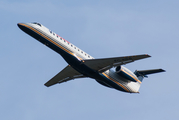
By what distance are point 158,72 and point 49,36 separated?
12.4 m

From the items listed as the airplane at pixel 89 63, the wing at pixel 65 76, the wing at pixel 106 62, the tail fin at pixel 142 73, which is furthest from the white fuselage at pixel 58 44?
the tail fin at pixel 142 73

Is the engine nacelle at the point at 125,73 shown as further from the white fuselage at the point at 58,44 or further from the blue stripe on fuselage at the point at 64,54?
the blue stripe on fuselage at the point at 64,54

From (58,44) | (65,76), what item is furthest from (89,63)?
(65,76)

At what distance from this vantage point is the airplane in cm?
2988

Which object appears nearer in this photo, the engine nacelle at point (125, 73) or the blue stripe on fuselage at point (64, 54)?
the blue stripe on fuselage at point (64, 54)

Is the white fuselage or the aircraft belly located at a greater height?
the white fuselage

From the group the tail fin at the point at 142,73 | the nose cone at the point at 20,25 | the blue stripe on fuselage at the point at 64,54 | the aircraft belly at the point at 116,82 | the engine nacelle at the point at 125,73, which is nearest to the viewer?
the nose cone at the point at 20,25

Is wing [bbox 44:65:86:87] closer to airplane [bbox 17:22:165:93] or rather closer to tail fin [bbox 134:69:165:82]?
airplane [bbox 17:22:165:93]

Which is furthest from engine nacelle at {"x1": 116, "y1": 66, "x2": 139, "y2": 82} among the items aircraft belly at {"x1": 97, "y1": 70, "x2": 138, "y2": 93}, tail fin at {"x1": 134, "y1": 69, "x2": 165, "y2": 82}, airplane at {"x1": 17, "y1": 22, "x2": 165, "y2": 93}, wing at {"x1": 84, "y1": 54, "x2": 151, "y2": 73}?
wing at {"x1": 84, "y1": 54, "x2": 151, "y2": 73}

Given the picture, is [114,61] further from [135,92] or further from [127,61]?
[135,92]

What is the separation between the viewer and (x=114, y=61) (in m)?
30.5

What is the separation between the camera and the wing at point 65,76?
1368 inches

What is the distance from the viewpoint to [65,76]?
35.7 meters

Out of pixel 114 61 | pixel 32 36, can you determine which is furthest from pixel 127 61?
pixel 32 36
